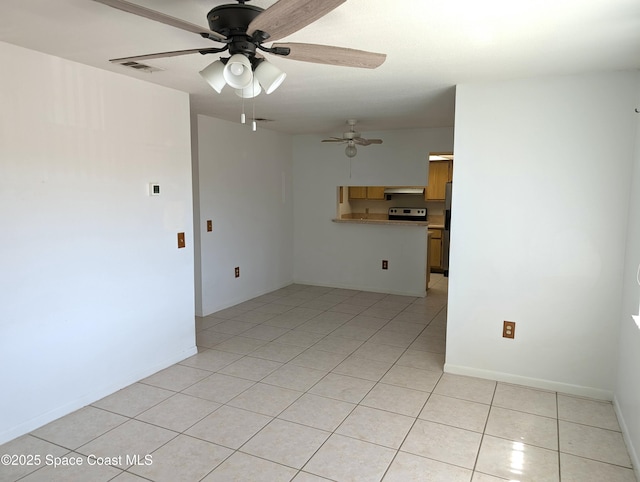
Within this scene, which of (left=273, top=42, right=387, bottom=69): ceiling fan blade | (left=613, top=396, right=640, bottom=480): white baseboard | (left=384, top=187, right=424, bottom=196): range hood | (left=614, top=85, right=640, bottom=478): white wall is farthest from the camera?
(left=384, top=187, right=424, bottom=196): range hood

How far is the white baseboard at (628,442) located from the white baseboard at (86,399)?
10.2 feet

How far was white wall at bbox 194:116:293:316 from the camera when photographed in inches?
193

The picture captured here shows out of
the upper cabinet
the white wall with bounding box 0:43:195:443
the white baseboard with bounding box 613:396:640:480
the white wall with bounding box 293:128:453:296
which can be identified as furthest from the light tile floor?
the upper cabinet

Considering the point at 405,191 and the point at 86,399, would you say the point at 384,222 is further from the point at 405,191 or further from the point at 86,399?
the point at 86,399

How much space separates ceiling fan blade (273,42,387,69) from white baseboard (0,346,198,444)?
254 cm

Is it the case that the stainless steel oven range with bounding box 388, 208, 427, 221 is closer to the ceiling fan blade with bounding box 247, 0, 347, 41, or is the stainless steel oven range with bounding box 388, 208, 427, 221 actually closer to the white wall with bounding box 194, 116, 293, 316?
the white wall with bounding box 194, 116, 293, 316

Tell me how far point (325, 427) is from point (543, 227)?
201 cm

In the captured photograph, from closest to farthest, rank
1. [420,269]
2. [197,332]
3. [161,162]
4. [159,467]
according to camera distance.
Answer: [159,467], [161,162], [197,332], [420,269]

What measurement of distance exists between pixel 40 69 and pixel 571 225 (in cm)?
350

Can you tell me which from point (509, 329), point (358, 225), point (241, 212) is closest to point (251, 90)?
point (509, 329)

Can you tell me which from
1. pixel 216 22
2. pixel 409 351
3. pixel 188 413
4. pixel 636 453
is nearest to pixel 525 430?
pixel 636 453

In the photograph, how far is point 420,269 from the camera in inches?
234

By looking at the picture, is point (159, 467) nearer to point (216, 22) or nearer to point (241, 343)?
point (241, 343)

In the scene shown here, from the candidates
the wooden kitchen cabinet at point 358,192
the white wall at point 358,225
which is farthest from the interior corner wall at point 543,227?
the wooden kitchen cabinet at point 358,192
